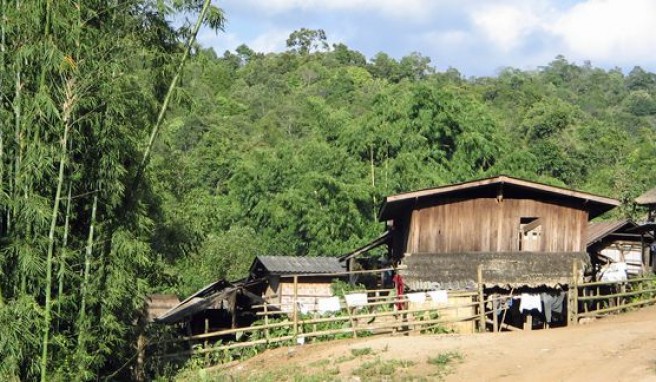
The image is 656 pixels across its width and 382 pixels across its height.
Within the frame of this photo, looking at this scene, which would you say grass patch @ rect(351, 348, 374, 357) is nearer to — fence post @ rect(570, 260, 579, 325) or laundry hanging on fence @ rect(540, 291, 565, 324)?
laundry hanging on fence @ rect(540, 291, 565, 324)

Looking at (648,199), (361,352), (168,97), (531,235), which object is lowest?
(361,352)

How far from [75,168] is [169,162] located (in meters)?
12.2

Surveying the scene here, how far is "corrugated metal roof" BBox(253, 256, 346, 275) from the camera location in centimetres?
2805

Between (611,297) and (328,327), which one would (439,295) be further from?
(611,297)

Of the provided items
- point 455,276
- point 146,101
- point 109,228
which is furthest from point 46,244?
point 455,276

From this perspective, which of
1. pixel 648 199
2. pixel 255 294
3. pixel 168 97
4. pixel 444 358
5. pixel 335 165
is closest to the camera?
pixel 168 97

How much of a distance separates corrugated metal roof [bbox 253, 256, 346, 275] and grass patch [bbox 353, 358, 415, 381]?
33.4 feet

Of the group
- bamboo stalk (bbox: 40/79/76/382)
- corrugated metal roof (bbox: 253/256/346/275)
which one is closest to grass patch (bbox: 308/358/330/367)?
bamboo stalk (bbox: 40/79/76/382)

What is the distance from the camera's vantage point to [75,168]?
16188mm

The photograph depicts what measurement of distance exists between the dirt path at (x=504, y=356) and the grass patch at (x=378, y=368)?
0.22ft

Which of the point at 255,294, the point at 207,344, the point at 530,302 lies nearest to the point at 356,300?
the point at 207,344

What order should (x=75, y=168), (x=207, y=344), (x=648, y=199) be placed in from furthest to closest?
(x=648, y=199), (x=207, y=344), (x=75, y=168)

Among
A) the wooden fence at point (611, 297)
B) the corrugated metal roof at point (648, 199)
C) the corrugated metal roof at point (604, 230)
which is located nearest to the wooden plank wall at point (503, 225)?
the wooden fence at point (611, 297)

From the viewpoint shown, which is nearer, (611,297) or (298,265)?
(611,297)
